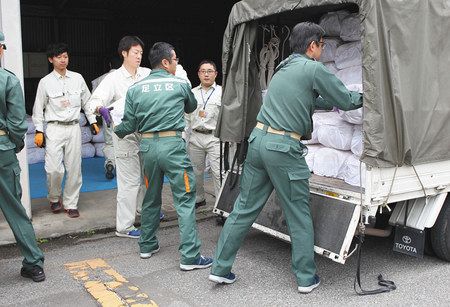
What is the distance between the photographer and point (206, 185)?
24.3 ft

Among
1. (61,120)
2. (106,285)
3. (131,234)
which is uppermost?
(61,120)

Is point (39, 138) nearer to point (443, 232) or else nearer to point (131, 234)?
point (131, 234)

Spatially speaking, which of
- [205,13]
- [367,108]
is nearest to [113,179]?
[367,108]

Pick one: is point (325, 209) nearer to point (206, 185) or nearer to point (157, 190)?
point (157, 190)

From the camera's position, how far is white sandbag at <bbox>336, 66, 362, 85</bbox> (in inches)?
172

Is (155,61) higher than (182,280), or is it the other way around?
(155,61)

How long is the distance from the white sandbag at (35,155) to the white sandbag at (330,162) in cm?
552

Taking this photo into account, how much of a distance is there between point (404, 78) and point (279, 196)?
1254 millimetres

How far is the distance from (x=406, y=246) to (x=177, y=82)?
234 centimetres

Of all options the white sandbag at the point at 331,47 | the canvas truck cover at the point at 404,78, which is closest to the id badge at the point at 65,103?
the canvas truck cover at the point at 404,78

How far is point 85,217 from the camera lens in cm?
584

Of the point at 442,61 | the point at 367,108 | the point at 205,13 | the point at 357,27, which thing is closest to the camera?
the point at 367,108

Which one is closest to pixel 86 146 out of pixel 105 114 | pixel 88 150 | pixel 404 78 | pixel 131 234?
pixel 88 150

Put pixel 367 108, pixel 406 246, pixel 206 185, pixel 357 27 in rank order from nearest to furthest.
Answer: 1. pixel 367 108
2. pixel 406 246
3. pixel 357 27
4. pixel 206 185
